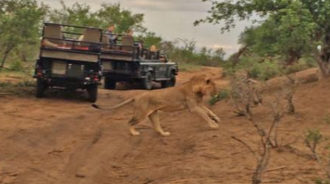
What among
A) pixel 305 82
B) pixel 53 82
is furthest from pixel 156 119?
pixel 305 82

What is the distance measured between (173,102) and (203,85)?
74cm

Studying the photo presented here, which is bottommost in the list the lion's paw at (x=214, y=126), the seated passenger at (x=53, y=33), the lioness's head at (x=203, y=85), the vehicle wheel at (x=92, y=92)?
the lion's paw at (x=214, y=126)

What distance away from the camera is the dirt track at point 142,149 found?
8.56 metres

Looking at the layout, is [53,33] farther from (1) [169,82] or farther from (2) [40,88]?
(1) [169,82]

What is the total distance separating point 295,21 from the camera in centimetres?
1292

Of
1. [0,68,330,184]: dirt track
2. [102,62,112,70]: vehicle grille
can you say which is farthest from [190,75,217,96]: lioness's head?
[102,62,112,70]: vehicle grille

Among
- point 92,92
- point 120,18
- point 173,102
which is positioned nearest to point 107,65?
point 92,92

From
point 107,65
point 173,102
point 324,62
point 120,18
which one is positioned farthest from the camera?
point 120,18

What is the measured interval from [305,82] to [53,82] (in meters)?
6.87

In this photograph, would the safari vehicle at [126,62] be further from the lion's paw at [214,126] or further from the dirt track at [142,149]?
the lion's paw at [214,126]

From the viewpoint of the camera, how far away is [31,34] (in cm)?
1789

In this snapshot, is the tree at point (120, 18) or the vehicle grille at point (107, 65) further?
the tree at point (120, 18)

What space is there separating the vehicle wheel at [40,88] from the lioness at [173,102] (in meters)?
5.33

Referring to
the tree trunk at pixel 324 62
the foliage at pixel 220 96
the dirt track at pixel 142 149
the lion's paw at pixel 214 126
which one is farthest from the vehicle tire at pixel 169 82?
the lion's paw at pixel 214 126
